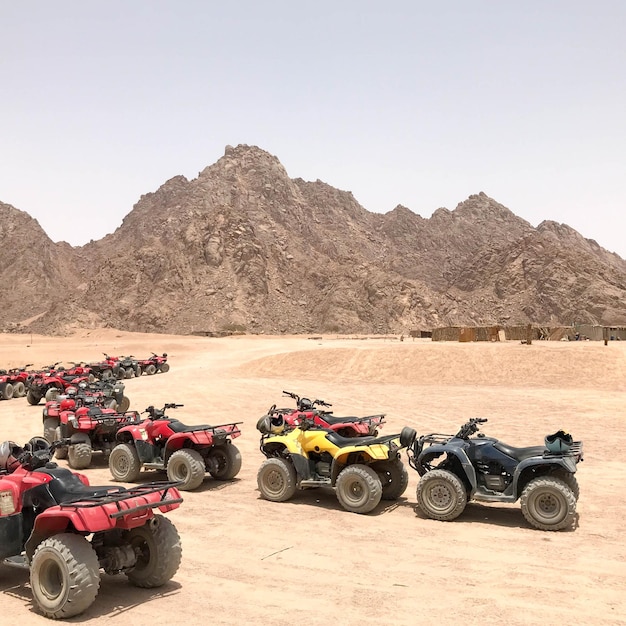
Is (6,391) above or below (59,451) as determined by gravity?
below

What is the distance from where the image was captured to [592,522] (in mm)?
9023

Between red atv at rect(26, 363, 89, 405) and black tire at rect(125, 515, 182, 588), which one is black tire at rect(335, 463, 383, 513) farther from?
red atv at rect(26, 363, 89, 405)

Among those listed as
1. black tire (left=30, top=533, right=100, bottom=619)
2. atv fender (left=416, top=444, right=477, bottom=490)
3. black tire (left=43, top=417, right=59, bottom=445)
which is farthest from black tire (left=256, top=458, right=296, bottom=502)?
black tire (left=43, top=417, right=59, bottom=445)

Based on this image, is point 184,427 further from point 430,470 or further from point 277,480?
point 430,470

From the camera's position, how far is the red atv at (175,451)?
35.4 feet

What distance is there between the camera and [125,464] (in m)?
11.4

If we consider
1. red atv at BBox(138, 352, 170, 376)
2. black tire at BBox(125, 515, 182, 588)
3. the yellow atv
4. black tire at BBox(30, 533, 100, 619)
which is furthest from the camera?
red atv at BBox(138, 352, 170, 376)

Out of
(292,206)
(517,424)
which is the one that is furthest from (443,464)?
(292,206)

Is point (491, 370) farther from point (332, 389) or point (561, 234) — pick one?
point (561, 234)

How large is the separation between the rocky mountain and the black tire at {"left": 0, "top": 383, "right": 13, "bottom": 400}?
58.8 meters

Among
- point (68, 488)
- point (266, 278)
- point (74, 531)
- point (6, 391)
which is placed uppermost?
point (266, 278)

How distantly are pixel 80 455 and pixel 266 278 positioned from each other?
85462mm

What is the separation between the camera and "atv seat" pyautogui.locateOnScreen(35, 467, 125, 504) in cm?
625

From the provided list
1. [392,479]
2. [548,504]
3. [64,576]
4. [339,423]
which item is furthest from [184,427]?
[548,504]
